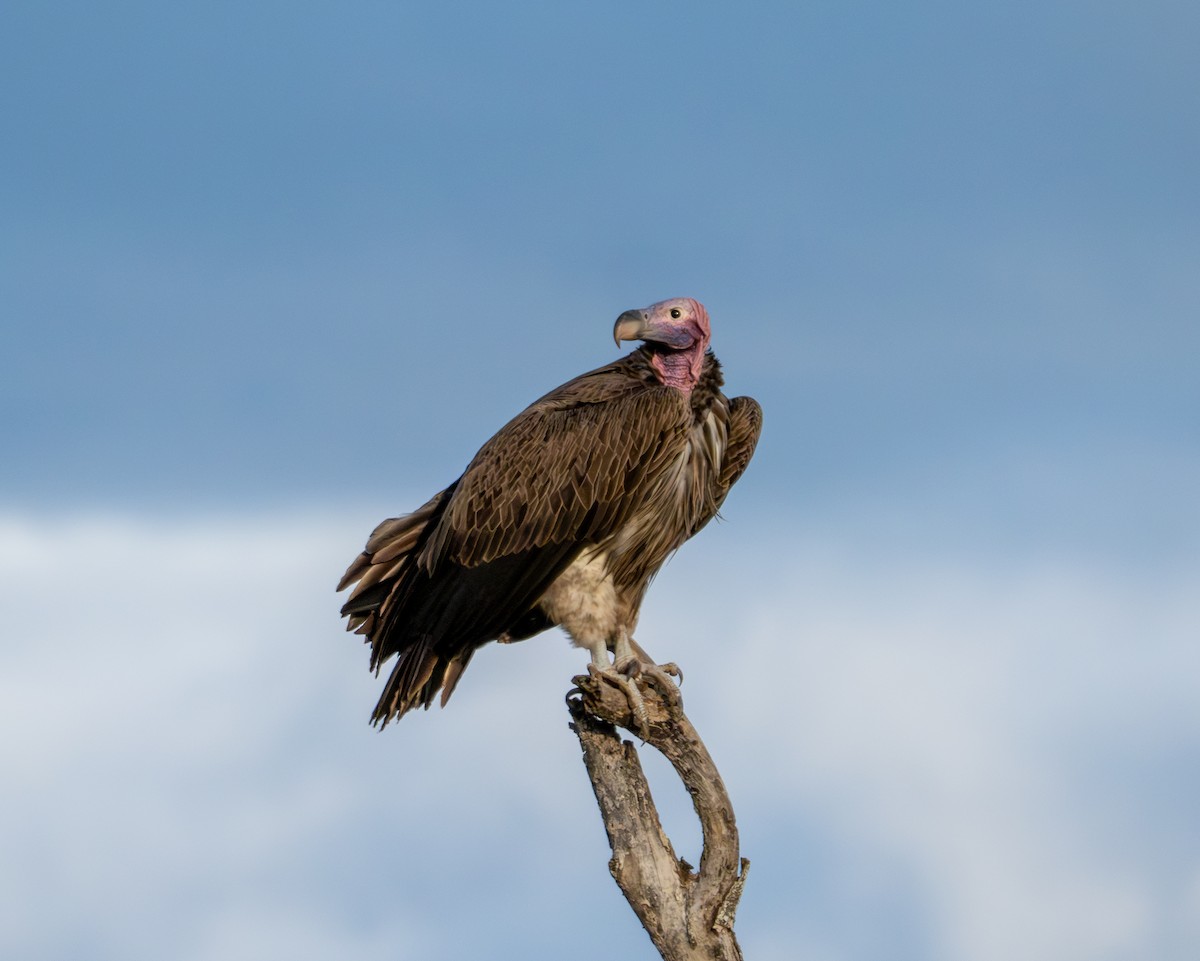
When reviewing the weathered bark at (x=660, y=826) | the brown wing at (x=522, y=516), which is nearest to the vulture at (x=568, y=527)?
the brown wing at (x=522, y=516)

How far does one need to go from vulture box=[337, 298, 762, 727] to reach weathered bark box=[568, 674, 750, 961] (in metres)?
0.19

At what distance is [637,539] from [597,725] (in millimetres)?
1105

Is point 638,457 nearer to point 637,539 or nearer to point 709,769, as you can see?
point 637,539

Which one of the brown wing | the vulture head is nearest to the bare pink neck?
the vulture head

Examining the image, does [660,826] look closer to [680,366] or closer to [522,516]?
[522,516]

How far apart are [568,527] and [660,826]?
171 cm

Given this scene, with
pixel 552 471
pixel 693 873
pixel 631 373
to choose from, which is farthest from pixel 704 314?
pixel 693 873

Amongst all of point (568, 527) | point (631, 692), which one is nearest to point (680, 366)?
point (568, 527)

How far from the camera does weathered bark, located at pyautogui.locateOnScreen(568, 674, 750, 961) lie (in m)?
8.12

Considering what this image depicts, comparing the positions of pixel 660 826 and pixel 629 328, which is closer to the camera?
pixel 660 826

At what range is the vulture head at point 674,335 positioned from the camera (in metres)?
8.92

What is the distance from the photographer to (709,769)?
8375 millimetres

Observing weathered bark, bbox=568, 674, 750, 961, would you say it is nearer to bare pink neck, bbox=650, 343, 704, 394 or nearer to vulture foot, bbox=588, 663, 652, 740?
vulture foot, bbox=588, 663, 652, 740

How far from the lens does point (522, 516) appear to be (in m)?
8.66
